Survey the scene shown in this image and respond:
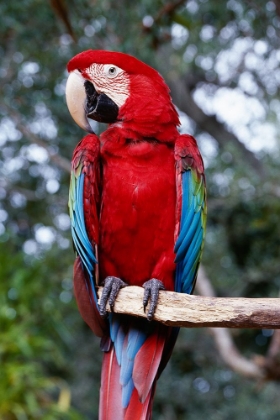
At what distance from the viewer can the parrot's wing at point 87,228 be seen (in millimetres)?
1151

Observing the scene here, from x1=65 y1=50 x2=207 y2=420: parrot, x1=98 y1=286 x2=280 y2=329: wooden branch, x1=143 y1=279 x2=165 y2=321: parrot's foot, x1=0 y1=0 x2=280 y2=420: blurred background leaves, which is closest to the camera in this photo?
x1=98 y1=286 x2=280 y2=329: wooden branch

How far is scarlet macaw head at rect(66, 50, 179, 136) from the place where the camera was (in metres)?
1.18

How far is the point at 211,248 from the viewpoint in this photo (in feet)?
9.82

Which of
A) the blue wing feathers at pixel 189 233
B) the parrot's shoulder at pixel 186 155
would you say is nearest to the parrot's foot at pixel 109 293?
the blue wing feathers at pixel 189 233

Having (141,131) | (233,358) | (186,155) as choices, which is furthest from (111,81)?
(233,358)

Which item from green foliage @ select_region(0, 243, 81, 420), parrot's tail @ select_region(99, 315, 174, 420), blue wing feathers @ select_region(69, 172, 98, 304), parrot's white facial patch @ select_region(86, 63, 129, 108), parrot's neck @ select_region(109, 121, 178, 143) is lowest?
green foliage @ select_region(0, 243, 81, 420)

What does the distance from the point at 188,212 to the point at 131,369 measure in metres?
0.37

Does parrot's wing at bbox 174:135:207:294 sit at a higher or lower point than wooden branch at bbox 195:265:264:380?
higher

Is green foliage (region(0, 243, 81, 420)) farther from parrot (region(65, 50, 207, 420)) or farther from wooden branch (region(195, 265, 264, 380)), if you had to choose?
parrot (region(65, 50, 207, 420))

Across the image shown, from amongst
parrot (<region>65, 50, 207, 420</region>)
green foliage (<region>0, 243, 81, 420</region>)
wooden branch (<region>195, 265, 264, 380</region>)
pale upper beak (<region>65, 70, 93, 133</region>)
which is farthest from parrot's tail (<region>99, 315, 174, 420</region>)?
green foliage (<region>0, 243, 81, 420</region>)

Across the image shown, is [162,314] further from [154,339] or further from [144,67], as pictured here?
[144,67]

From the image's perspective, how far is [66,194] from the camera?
273 centimetres

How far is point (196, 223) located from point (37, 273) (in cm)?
165

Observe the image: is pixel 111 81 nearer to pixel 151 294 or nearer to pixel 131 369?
pixel 151 294
